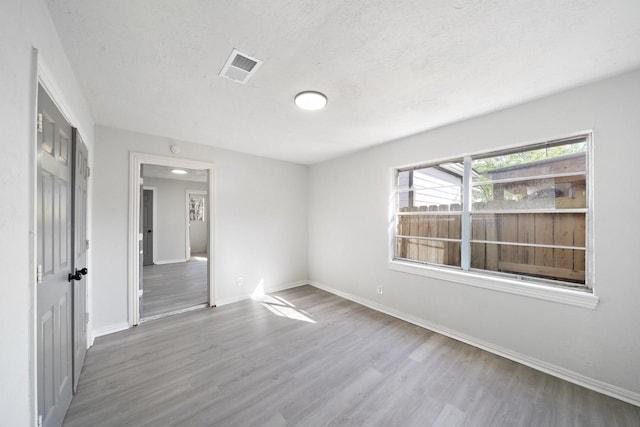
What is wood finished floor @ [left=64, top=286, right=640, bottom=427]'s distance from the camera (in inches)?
65.2

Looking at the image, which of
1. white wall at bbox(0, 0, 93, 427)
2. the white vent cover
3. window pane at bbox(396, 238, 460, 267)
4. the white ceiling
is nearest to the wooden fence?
window pane at bbox(396, 238, 460, 267)

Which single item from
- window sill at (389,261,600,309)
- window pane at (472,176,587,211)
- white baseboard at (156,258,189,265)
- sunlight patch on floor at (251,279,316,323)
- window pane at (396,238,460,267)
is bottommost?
sunlight patch on floor at (251,279,316,323)

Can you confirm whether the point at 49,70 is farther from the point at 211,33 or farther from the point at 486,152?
the point at 486,152

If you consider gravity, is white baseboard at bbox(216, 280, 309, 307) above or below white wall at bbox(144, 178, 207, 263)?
below

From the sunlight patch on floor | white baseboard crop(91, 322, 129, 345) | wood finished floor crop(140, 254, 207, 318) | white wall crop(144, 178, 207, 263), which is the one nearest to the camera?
white baseboard crop(91, 322, 129, 345)

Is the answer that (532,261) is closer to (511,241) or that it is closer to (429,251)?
(511,241)

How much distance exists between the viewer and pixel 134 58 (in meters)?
1.65

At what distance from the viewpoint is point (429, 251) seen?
3.12m

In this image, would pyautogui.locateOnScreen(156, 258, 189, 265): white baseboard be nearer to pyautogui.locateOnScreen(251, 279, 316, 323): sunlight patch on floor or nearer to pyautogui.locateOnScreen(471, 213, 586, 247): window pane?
pyautogui.locateOnScreen(251, 279, 316, 323): sunlight patch on floor

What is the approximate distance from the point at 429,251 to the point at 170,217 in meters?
7.10

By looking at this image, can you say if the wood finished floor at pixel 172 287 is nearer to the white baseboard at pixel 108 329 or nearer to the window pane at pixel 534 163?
the white baseboard at pixel 108 329

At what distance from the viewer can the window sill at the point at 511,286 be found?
1.96 m

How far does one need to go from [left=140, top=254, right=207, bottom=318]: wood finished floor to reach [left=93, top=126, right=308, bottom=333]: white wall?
57 cm

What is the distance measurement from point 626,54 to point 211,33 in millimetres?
2782
